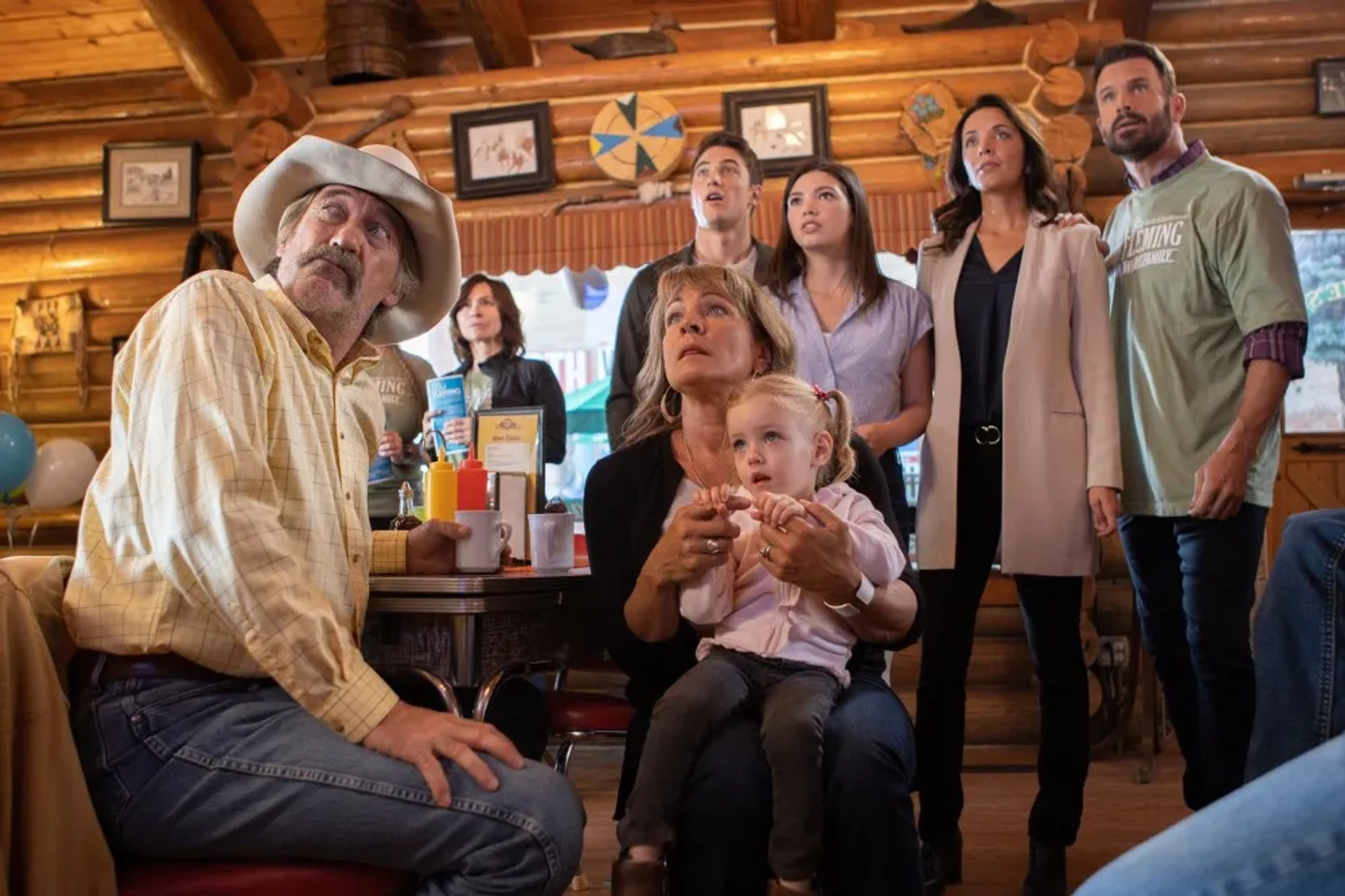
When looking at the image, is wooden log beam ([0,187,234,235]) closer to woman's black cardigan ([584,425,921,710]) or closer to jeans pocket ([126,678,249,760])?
woman's black cardigan ([584,425,921,710])

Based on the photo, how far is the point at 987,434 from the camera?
2.81 metres

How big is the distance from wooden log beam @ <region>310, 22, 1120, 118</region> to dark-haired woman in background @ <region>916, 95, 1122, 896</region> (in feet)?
12.1

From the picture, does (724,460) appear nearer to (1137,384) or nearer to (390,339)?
(390,339)

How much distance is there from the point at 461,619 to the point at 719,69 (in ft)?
16.7

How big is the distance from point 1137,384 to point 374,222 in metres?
1.81

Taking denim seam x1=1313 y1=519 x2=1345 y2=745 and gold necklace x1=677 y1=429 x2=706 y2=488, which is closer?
denim seam x1=1313 y1=519 x2=1345 y2=745

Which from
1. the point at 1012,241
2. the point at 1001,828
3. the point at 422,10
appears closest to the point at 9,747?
the point at 1012,241

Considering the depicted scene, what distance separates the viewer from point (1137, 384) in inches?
111

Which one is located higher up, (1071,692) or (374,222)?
(374,222)

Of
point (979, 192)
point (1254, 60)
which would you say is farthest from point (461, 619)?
point (1254, 60)

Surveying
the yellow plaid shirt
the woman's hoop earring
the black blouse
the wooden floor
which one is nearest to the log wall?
the wooden floor

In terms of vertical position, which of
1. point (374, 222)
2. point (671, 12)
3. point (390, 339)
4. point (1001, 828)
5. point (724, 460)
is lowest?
point (1001, 828)

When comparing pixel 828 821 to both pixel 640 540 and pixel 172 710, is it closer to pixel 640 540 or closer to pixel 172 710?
pixel 640 540

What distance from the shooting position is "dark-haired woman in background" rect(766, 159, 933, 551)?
114 inches
